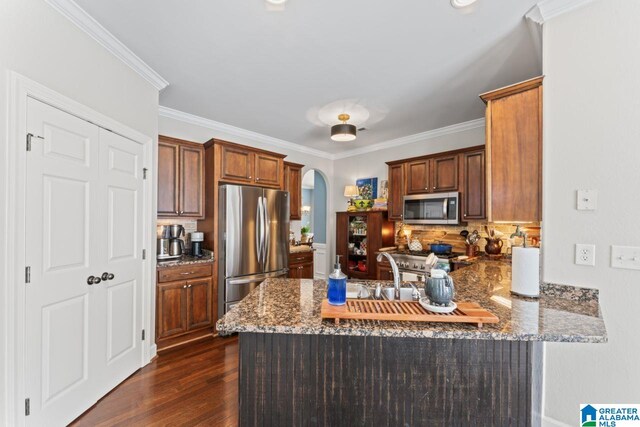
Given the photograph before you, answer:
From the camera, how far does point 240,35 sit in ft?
6.79

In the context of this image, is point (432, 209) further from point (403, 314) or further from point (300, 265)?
point (403, 314)

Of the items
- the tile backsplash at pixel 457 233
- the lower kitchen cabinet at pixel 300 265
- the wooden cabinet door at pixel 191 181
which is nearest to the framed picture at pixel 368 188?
the tile backsplash at pixel 457 233

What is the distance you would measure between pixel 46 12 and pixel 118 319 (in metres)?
2.16

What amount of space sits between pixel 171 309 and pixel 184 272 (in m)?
0.40

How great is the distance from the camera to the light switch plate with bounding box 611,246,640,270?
1429mm

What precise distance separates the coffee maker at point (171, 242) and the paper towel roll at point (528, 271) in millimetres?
3376

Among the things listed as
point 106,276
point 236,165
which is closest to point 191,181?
point 236,165

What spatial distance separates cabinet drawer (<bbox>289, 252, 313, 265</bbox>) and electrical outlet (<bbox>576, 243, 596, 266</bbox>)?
340cm

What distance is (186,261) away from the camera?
3117 millimetres

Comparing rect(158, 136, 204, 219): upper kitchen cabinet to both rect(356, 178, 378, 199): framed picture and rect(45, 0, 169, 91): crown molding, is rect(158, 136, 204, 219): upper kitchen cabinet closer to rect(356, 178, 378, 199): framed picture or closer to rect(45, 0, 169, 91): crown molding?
rect(45, 0, 169, 91): crown molding

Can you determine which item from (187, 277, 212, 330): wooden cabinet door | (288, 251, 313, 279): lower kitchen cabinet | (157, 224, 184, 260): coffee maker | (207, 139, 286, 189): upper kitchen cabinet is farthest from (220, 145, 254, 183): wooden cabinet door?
(288, 251, 313, 279): lower kitchen cabinet

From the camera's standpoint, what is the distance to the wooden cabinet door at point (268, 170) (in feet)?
12.7

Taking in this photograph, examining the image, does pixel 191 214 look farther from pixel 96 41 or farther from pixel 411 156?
pixel 411 156

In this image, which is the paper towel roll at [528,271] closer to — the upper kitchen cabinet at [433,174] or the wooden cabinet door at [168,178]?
the upper kitchen cabinet at [433,174]
